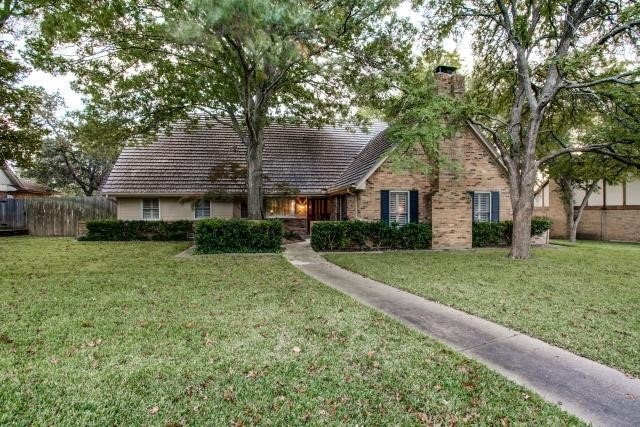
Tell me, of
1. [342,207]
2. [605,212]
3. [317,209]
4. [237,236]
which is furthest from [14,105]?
[605,212]

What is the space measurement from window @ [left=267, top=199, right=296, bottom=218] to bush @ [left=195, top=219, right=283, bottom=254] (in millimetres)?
6126

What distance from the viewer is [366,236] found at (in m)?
14.5

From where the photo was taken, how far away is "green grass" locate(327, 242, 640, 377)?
15.8 ft

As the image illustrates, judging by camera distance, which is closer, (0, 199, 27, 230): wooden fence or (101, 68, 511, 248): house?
(101, 68, 511, 248): house

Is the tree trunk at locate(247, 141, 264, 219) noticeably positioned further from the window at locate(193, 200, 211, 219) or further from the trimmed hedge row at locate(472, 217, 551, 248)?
the trimmed hedge row at locate(472, 217, 551, 248)

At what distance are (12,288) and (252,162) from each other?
9.11 m

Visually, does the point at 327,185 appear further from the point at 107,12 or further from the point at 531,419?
the point at 531,419

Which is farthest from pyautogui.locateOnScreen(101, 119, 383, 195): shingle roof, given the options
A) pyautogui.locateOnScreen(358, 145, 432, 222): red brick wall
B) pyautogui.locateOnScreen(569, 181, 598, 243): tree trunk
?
pyautogui.locateOnScreen(569, 181, 598, 243): tree trunk

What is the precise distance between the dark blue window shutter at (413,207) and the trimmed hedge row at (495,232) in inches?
101

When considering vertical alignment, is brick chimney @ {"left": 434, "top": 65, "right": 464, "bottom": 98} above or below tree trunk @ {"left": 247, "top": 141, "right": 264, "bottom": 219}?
above

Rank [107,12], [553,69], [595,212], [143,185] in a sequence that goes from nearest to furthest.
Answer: [107,12] < [553,69] < [143,185] < [595,212]

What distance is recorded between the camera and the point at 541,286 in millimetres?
7945

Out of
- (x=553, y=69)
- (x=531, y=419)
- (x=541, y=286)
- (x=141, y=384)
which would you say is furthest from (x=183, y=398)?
(x=553, y=69)

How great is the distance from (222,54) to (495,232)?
13262 mm
